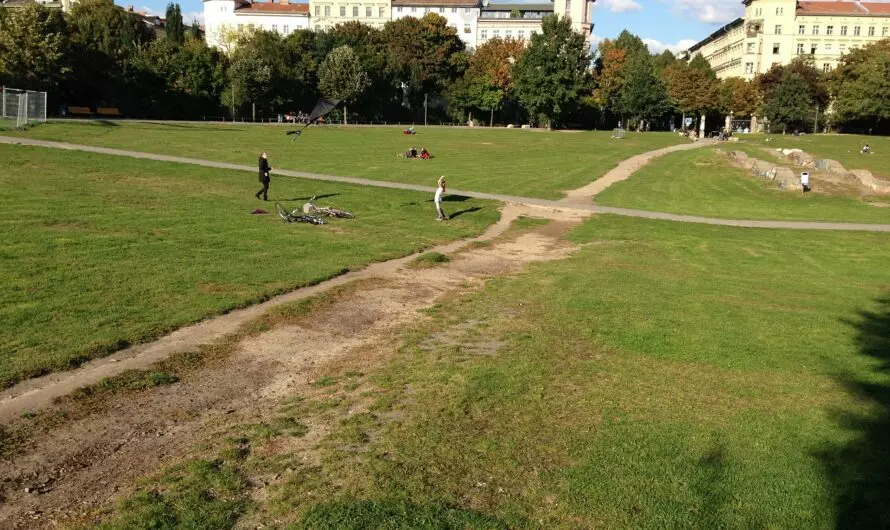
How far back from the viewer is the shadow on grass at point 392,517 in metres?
5.80

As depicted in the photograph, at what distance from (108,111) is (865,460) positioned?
90.3 metres

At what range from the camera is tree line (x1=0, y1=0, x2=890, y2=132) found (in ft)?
264

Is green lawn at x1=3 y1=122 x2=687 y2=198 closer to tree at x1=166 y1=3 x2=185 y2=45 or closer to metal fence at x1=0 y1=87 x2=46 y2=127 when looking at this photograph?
metal fence at x1=0 y1=87 x2=46 y2=127

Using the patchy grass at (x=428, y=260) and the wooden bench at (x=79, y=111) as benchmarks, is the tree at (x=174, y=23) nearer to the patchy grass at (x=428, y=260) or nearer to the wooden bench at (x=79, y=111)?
the wooden bench at (x=79, y=111)

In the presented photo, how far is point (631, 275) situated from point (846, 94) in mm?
109192

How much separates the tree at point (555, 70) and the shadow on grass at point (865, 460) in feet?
292

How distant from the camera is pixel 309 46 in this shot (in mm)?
106312

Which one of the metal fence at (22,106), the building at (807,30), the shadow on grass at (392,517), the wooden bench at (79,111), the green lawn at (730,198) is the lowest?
the shadow on grass at (392,517)

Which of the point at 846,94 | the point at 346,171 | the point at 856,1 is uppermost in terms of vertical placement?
the point at 856,1

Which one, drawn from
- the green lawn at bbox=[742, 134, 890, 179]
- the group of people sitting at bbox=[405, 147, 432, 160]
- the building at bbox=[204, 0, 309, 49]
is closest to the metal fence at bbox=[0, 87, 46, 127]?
the group of people sitting at bbox=[405, 147, 432, 160]

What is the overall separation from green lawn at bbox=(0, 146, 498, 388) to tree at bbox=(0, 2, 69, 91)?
4663 cm

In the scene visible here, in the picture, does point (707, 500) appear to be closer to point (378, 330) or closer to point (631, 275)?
point (378, 330)

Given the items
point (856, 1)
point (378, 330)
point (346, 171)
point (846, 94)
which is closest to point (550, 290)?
point (378, 330)

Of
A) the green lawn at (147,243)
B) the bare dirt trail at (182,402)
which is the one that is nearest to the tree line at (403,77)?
the green lawn at (147,243)
